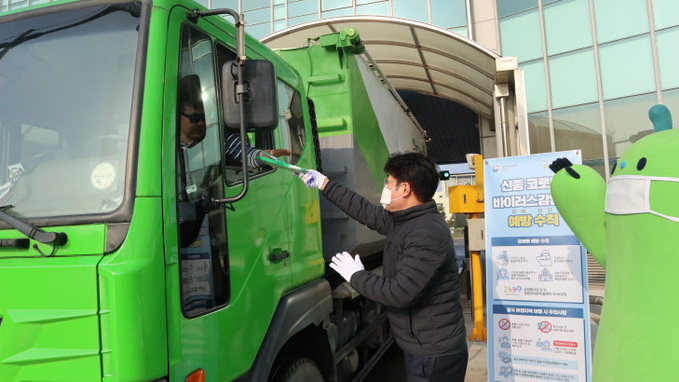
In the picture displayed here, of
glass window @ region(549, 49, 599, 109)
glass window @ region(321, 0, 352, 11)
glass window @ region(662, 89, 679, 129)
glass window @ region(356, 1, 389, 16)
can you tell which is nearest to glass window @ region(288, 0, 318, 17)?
glass window @ region(321, 0, 352, 11)

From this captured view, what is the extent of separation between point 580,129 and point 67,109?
36.5ft

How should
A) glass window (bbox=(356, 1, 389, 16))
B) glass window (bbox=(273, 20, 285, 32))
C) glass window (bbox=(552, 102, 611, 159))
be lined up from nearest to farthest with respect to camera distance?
glass window (bbox=(552, 102, 611, 159)), glass window (bbox=(356, 1, 389, 16)), glass window (bbox=(273, 20, 285, 32))

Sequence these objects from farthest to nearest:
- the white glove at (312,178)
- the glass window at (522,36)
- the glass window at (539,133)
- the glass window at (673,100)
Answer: the glass window at (522,36) < the glass window at (539,133) < the glass window at (673,100) < the white glove at (312,178)

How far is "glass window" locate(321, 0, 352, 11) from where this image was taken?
555 inches

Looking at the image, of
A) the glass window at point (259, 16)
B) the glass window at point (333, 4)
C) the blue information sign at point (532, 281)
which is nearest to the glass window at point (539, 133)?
the glass window at point (333, 4)

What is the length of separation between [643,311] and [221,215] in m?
1.64

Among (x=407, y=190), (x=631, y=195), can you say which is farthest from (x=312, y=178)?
(x=631, y=195)

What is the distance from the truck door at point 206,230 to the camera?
66.7 inches

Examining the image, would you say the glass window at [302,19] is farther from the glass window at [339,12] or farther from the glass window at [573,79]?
the glass window at [573,79]

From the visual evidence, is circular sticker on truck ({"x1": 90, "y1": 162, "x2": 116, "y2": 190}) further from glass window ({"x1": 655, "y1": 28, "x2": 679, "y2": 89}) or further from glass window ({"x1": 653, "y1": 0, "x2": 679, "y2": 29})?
glass window ({"x1": 653, "y1": 0, "x2": 679, "y2": 29})

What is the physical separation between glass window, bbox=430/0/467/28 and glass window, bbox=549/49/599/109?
311 centimetres

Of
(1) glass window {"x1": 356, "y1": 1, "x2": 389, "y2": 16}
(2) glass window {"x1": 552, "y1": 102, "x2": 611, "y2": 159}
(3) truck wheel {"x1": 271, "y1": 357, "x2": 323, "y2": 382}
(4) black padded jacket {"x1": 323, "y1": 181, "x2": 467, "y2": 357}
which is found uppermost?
(1) glass window {"x1": 356, "y1": 1, "x2": 389, "y2": 16}

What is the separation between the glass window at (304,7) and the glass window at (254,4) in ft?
3.23

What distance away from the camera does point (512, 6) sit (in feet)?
38.0
